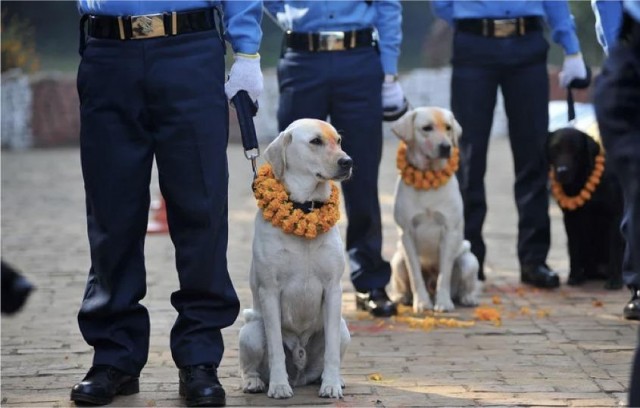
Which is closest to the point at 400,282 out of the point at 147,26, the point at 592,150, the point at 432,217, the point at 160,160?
the point at 432,217

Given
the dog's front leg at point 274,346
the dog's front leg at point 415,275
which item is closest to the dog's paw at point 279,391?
the dog's front leg at point 274,346

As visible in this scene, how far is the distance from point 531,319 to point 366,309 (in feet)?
2.89

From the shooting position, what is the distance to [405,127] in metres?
6.91

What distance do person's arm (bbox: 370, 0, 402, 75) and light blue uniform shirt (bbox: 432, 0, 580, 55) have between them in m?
0.76

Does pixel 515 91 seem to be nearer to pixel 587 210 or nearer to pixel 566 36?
pixel 566 36

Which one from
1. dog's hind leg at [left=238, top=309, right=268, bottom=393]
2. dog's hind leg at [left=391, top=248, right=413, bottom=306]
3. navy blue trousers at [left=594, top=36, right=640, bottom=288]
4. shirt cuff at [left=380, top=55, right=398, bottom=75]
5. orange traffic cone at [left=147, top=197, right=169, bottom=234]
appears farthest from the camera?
orange traffic cone at [left=147, top=197, right=169, bottom=234]

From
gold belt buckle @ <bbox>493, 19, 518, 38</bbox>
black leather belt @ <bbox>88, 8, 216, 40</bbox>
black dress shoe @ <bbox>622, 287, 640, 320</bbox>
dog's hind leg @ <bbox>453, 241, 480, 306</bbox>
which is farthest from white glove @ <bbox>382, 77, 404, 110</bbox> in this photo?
black leather belt @ <bbox>88, 8, 216, 40</bbox>

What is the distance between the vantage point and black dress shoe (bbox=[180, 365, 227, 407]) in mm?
4676

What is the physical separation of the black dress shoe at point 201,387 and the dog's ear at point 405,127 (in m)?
2.51

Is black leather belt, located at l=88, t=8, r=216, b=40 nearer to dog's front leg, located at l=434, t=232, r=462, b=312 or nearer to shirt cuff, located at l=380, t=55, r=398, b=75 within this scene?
shirt cuff, located at l=380, t=55, r=398, b=75

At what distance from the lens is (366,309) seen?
6.72m

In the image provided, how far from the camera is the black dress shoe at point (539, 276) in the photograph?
7.45 m

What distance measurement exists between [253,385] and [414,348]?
1153 millimetres

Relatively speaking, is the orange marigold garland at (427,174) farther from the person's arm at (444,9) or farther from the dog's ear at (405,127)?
the person's arm at (444,9)
